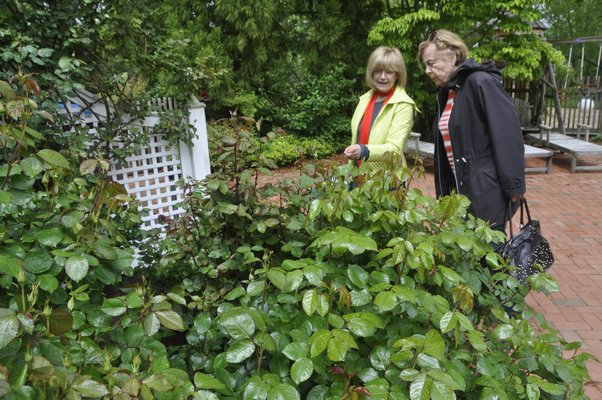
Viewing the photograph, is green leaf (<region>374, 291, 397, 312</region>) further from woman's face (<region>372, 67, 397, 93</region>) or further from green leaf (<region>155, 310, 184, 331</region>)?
woman's face (<region>372, 67, 397, 93</region>)

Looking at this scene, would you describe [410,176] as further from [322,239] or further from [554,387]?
[554,387]

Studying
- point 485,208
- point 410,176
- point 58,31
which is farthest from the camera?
point 58,31

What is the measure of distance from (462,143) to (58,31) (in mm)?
2683

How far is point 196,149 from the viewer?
415cm

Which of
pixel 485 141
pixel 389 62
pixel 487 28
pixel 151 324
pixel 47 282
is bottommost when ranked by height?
pixel 151 324

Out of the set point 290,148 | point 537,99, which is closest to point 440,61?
point 290,148

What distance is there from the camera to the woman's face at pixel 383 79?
326cm

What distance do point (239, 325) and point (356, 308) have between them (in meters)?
0.38

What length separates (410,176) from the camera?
6.03 ft

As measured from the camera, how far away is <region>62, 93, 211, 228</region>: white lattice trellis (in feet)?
12.8

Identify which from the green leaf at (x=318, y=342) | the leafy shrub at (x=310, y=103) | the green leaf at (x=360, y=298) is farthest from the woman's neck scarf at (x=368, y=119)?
the leafy shrub at (x=310, y=103)

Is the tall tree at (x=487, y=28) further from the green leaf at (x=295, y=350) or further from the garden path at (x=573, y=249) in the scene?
the green leaf at (x=295, y=350)

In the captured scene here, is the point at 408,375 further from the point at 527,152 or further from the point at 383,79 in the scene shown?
the point at 527,152

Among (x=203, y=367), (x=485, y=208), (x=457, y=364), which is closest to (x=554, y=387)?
(x=457, y=364)
